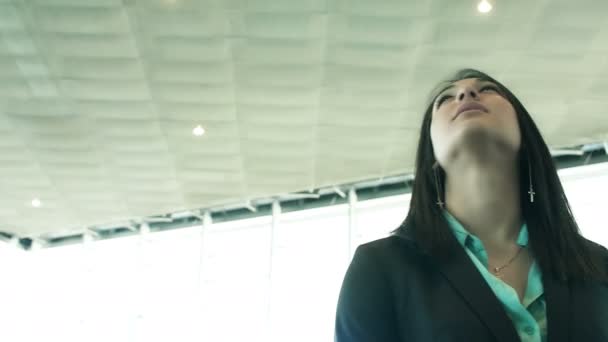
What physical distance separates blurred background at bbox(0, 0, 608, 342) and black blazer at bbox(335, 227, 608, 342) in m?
5.69

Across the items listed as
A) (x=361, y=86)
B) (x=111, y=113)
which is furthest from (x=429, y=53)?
(x=111, y=113)

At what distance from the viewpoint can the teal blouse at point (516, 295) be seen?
3.41ft

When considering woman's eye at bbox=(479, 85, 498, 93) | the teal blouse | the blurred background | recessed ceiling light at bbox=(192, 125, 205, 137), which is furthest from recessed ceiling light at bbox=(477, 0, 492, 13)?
the teal blouse

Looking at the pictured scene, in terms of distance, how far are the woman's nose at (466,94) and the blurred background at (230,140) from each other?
5.34m

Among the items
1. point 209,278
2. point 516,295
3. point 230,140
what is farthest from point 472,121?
point 209,278

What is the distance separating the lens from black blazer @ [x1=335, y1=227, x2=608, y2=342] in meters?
1.00

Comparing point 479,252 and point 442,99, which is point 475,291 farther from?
point 442,99

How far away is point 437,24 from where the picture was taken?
6742 mm

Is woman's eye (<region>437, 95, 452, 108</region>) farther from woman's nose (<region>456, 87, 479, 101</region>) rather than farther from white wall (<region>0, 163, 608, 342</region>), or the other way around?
white wall (<region>0, 163, 608, 342</region>)

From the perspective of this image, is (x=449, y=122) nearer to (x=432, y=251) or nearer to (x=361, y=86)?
(x=432, y=251)

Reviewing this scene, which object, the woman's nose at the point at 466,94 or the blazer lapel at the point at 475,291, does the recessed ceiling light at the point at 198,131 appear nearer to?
the woman's nose at the point at 466,94

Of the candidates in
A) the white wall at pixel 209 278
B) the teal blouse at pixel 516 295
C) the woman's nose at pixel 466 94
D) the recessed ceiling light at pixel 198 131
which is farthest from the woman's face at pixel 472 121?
the white wall at pixel 209 278

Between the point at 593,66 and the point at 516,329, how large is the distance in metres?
7.10

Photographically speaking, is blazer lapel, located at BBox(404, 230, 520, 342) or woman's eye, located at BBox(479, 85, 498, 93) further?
woman's eye, located at BBox(479, 85, 498, 93)
